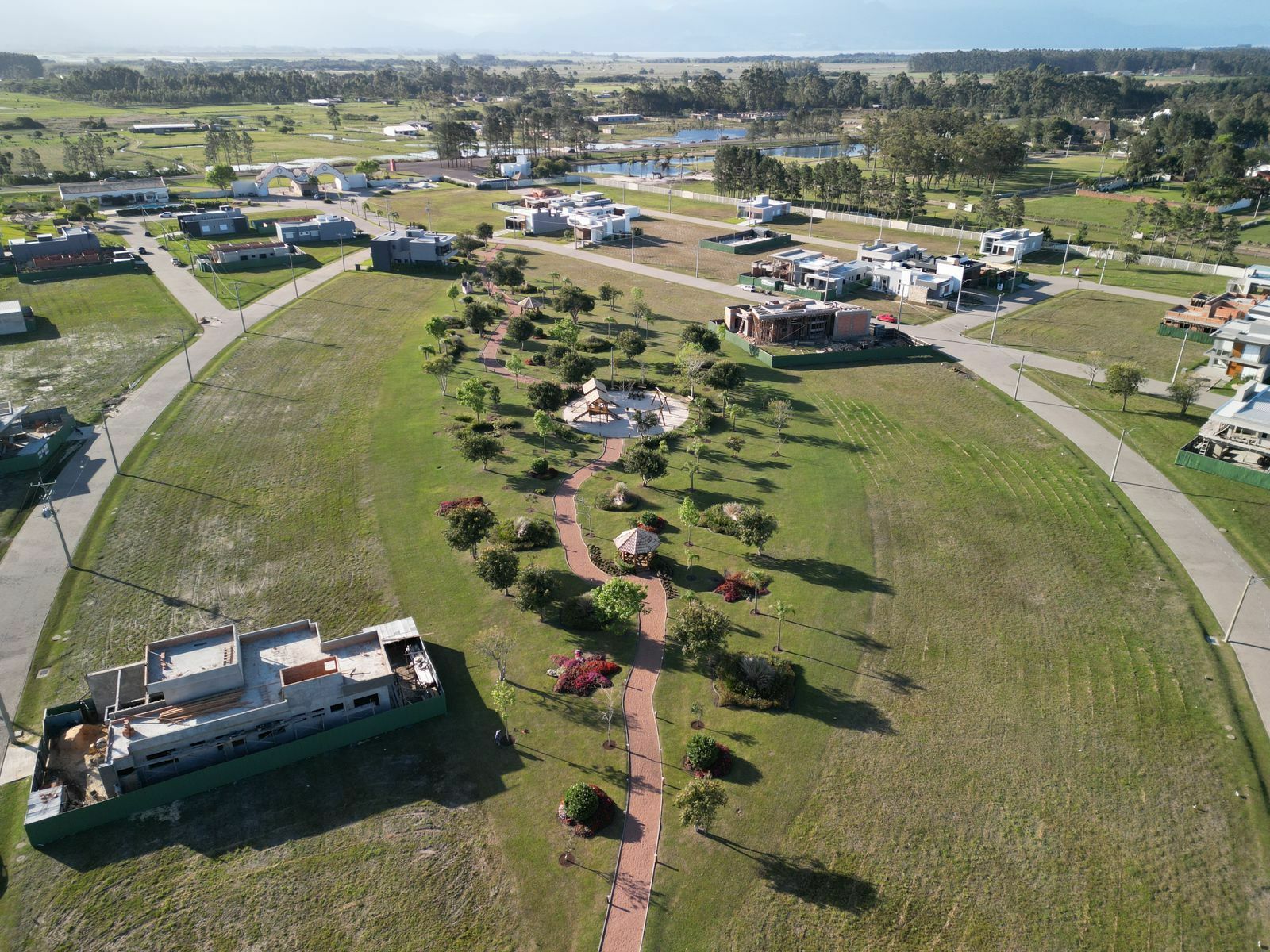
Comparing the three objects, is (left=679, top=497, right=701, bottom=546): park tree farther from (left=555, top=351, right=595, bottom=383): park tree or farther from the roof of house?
the roof of house

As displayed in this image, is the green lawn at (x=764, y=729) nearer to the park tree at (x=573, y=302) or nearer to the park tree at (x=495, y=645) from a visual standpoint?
the park tree at (x=495, y=645)

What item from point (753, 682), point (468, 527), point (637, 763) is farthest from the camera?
point (468, 527)

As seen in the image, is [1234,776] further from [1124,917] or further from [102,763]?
[102,763]

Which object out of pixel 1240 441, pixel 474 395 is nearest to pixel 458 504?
pixel 474 395

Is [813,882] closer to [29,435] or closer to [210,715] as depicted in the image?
[210,715]

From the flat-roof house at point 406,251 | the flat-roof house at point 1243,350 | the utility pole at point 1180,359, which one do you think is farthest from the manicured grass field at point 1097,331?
the flat-roof house at point 406,251

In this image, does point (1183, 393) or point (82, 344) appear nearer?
point (1183, 393)
